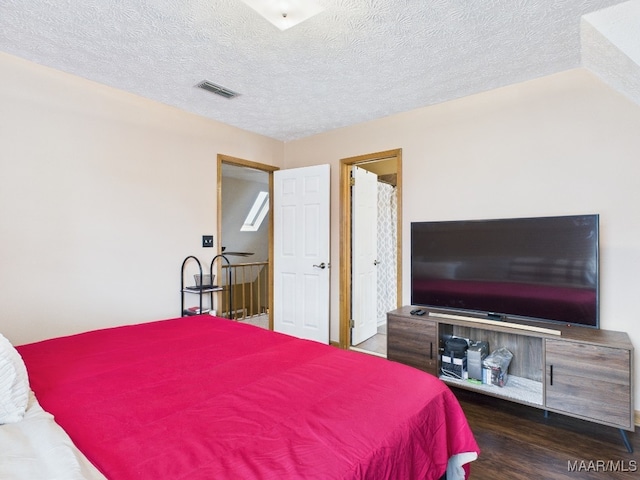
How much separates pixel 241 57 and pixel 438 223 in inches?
78.5

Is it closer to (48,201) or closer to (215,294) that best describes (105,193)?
(48,201)

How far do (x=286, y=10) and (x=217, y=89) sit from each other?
1159mm

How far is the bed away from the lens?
2.95 feet

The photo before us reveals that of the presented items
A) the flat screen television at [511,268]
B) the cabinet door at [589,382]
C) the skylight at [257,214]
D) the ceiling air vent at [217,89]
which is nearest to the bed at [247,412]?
the cabinet door at [589,382]

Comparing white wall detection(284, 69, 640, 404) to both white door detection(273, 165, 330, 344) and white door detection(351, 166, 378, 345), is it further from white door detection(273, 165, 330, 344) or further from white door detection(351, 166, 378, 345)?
white door detection(273, 165, 330, 344)

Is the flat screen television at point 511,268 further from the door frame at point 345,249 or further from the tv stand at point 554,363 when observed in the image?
the door frame at point 345,249

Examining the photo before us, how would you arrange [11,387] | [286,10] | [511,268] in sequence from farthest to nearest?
[511,268] → [286,10] → [11,387]

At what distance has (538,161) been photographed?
264 centimetres

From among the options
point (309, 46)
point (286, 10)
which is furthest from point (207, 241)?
point (286, 10)

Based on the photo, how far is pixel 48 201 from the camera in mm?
2473

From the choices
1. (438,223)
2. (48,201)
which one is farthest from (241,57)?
(438,223)

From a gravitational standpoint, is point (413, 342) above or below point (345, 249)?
below

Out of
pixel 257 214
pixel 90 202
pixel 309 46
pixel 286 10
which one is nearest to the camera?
pixel 286 10

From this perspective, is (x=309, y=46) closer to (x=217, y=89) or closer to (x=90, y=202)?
(x=217, y=89)
